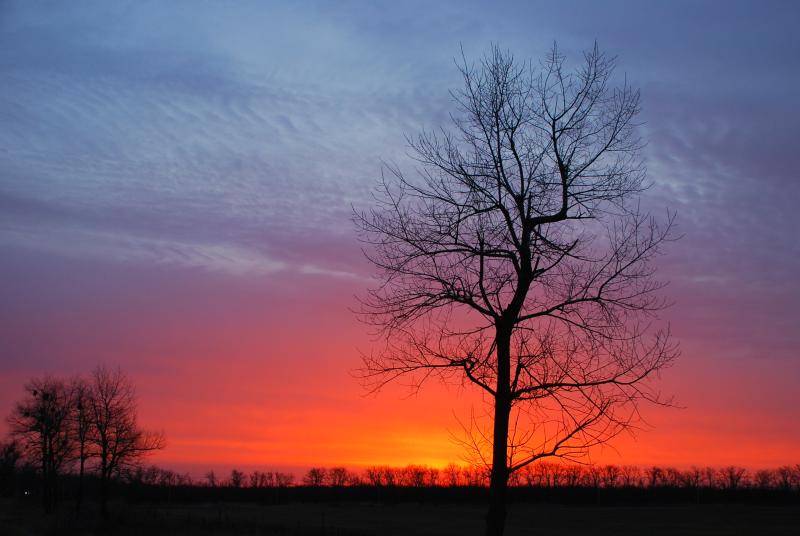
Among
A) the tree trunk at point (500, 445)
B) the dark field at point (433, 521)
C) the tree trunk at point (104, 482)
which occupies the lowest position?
the dark field at point (433, 521)

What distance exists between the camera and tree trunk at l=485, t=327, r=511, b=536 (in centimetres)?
1093

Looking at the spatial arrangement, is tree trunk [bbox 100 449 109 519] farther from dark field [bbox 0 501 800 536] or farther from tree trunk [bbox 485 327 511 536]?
tree trunk [bbox 485 327 511 536]

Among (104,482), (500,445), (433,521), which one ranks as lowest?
(433,521)

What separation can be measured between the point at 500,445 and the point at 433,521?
57019 millimetres

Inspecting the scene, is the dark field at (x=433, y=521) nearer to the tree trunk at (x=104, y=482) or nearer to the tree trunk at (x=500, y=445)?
the tree trunk at (x=104, y=482)

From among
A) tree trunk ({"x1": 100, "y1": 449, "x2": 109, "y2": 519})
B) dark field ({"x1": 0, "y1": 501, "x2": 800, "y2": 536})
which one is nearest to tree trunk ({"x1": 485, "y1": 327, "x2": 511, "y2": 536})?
dark field ({"x1": 0, "y1": 501, "x2": 800, "y2": 536})

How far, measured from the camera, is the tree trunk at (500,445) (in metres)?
10.9

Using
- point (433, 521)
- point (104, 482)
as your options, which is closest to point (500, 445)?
point (104, 482)

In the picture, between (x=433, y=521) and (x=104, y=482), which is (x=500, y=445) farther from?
(x=433, y=521)

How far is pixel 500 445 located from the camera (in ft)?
36.2

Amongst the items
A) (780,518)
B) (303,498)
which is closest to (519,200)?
(780,518)

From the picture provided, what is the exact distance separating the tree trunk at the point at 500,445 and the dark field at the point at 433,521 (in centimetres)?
3490

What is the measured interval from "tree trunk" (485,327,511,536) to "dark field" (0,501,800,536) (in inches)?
1374

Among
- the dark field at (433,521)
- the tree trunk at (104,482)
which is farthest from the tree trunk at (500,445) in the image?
the tree trunk at (104,482)
